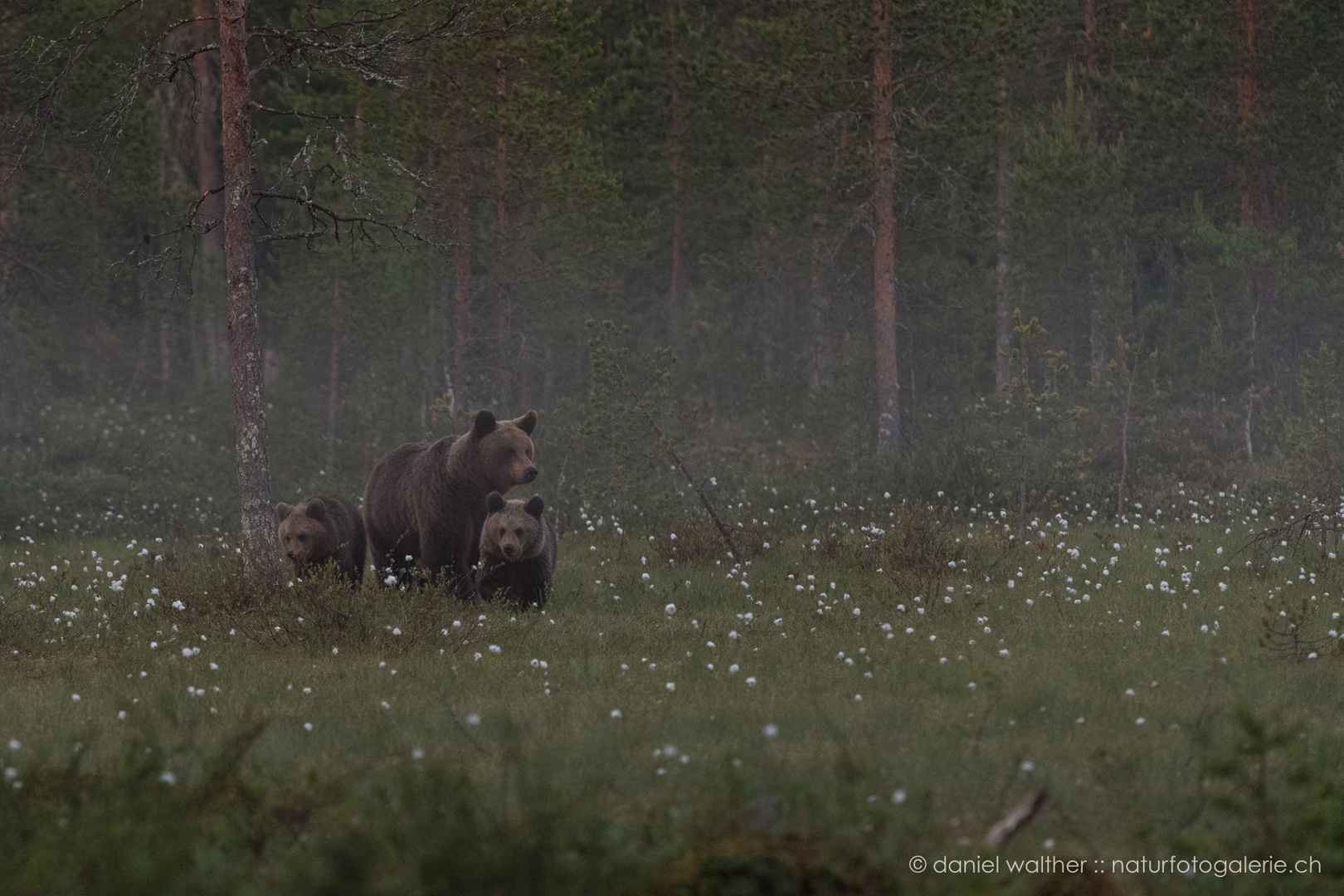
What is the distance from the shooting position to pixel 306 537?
1226 centimetres

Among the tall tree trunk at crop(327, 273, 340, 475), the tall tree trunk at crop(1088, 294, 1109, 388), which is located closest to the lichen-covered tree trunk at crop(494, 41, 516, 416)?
the tall tree trunk at crop(327, 273, 340, 475)

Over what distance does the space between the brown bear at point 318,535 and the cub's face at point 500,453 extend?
1.67 m

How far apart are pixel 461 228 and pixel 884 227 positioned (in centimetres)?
773

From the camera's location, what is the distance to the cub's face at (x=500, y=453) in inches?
460

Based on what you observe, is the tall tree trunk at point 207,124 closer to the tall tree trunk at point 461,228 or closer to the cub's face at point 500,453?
the tall tree trunk at point 461,228

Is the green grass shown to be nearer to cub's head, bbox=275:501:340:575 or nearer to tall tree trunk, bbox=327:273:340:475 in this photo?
cub's head, bbox=275:501:340:575

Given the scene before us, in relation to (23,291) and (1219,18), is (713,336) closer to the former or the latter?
(1219,18)

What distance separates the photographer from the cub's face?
11688mm

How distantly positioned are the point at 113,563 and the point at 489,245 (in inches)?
567

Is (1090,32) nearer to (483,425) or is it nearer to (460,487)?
(483,425)

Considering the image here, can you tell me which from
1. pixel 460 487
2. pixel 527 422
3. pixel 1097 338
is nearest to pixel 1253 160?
pixel 1097 338

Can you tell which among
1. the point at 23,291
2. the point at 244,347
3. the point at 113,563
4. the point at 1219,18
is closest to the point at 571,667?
the point at 244,347

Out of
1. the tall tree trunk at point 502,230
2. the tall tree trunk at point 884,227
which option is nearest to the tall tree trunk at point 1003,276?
the tall tree trunk at point 884,227

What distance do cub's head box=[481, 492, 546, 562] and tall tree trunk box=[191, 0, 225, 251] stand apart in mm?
20623
